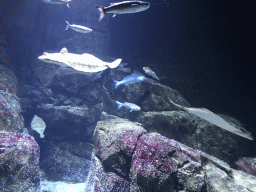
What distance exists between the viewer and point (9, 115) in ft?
17.2

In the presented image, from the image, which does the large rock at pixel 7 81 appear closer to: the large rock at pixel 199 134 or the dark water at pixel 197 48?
the dark water at pixel 197 48

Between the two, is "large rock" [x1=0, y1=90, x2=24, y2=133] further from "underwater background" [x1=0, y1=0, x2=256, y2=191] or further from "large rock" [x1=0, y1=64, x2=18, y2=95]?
"large rock" [x1=0, y1=64, x2=18, y2=95]

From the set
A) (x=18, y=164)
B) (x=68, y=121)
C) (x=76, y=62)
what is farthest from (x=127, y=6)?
(x=68, y=121)

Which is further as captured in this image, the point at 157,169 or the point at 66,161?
the point at 66,161

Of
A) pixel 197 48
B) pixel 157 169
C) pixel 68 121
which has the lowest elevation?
pixel 68 121

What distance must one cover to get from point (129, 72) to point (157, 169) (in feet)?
21.0

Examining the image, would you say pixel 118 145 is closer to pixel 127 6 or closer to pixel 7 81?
pixel 127 6

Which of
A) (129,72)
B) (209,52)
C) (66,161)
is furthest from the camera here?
(129,72)

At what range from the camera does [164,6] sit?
7.43m

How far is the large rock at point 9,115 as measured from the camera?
493 centimetres

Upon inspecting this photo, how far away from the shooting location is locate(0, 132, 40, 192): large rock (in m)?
3.67

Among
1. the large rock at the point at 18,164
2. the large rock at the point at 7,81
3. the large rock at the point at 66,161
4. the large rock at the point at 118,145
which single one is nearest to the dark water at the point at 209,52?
the large rock at the point at 118,145

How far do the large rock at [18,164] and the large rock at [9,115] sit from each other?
0.96 metres

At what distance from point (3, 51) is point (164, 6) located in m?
9.58
